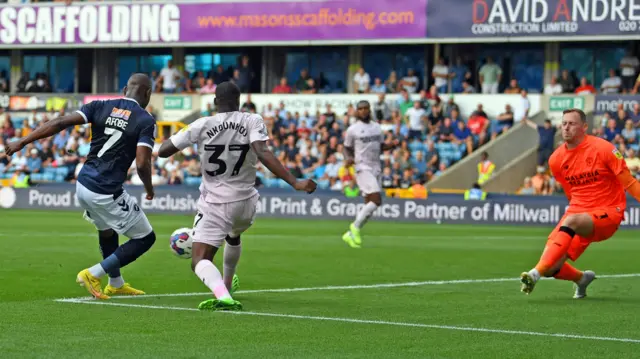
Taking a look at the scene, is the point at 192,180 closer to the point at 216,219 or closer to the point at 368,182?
the point at 368,182

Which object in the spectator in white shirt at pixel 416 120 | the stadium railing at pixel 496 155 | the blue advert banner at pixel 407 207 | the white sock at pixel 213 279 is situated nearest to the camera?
the white sock at pixel 213 279

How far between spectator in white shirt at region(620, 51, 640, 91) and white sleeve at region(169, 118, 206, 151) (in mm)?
28711

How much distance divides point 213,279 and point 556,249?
11.1ft

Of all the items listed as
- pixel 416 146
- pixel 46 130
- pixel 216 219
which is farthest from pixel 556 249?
pixel 416 146

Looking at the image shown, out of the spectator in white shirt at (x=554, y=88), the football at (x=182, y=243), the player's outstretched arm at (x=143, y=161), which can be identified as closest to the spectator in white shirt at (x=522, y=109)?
the spectator in white shirt at (x=554, y=88)

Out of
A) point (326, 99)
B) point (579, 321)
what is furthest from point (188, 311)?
point (326, 99)

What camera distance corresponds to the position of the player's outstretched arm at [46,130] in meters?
11.1

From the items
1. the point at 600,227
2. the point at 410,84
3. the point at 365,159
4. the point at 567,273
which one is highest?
the point at 410,84

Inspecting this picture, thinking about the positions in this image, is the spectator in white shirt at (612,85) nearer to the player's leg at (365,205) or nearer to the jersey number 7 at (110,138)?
the player's leg at (365,205)

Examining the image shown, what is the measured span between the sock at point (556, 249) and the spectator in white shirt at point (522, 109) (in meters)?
25.2

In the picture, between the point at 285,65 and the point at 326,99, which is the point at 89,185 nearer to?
the point at 326,99

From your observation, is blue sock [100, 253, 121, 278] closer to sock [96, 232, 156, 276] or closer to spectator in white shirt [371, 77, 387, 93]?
sock [96, 232, 156, 276]

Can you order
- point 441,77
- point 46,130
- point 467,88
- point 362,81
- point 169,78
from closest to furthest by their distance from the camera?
1. point 46,130
2. point 467,88
3. point 441,77
4. point 362,81
5. point 169,78

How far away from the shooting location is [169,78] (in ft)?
147
